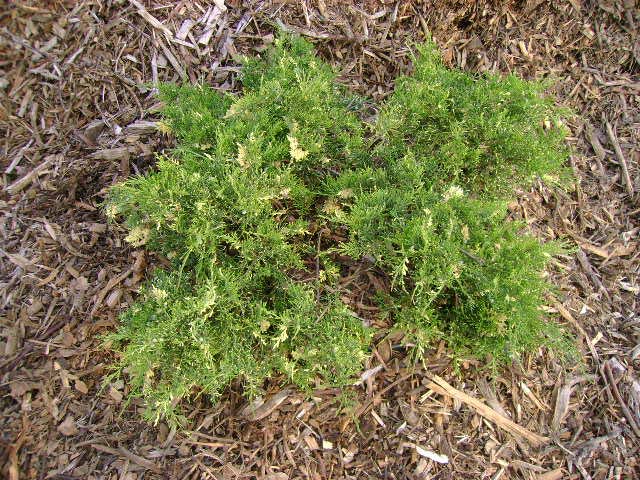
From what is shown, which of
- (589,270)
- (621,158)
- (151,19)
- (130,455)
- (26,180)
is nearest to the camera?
(130,455)

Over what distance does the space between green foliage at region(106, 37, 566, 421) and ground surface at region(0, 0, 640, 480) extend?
0.95 ft

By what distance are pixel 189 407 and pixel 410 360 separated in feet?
4.53

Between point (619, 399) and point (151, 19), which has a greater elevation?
point (151, 19)

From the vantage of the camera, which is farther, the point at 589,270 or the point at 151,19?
the point at 589,270

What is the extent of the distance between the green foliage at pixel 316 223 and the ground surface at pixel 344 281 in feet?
0.95

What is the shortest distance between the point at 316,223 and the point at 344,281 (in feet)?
1.33

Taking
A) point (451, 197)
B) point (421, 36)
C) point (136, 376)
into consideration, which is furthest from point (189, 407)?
point (421, 36)

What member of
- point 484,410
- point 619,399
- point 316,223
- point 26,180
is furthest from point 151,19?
point 619,399

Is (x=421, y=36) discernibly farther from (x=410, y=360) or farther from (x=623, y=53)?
(x=410, y=360)

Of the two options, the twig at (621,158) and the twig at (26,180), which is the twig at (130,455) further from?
the twig at (621,158)

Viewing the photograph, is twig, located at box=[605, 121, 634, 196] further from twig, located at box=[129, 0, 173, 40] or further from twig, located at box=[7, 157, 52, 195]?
twig, located at box=[7, 157, 52, 195]

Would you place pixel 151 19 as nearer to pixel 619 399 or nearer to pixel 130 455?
pixel 130 455

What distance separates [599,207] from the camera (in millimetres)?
4027

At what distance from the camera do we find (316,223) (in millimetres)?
3043
